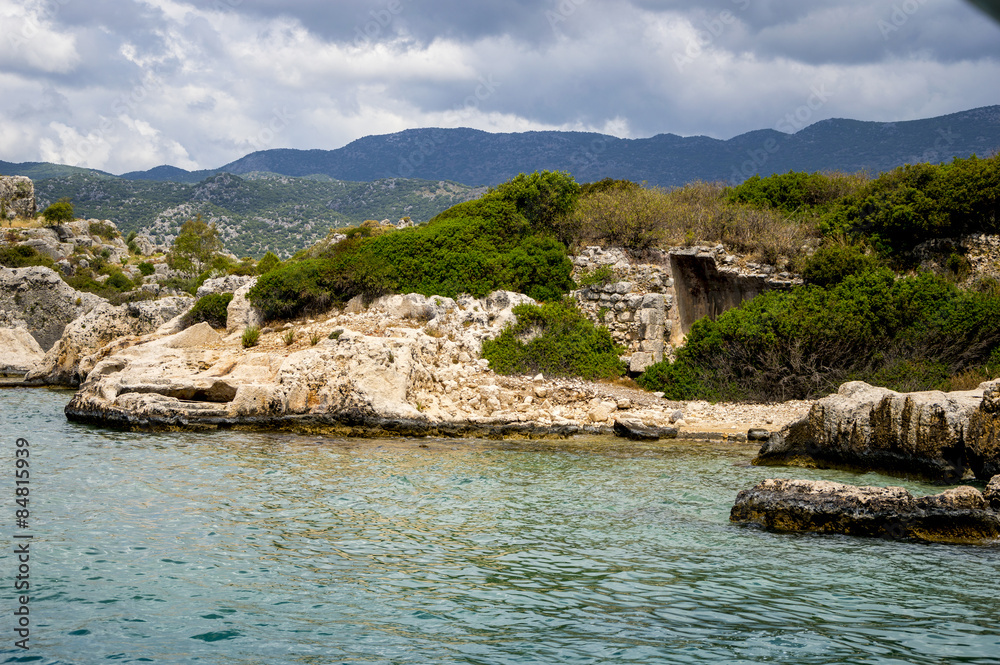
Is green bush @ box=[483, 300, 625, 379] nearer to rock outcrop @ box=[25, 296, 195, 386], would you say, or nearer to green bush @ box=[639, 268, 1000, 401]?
green bush @ box=[639, 268, 1000, 401]

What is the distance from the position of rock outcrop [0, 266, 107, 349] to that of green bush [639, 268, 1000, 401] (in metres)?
31.4

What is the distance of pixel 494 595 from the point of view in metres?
6.98

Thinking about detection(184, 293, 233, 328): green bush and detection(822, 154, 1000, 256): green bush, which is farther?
detection(184, 293, 233, 328): green bush

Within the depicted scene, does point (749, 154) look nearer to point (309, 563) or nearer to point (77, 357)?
point (77, 357)

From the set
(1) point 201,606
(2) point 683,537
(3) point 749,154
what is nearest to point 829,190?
(2) point 683,537

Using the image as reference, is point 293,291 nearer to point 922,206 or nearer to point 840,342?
point 840,342

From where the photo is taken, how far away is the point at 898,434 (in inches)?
480

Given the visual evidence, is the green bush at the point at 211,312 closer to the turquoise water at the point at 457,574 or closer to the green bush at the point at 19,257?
the turquoise water at the point at 457,574

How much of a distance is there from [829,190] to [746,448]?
1770 centimetres

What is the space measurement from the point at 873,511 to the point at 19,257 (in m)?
51.6

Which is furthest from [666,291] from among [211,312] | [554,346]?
[211,312]

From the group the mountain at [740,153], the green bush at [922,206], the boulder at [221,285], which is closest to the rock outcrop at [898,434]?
the green bush at [922,206]

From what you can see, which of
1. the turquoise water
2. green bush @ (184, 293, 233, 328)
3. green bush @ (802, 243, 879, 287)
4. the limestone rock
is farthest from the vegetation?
the turquoise water

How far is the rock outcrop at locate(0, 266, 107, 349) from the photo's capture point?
3638 cm
